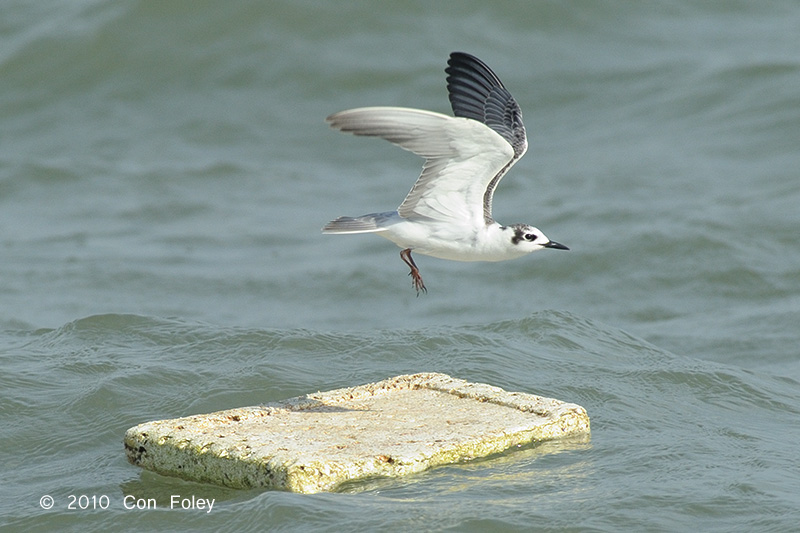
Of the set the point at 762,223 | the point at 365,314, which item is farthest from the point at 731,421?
the point at 762,223

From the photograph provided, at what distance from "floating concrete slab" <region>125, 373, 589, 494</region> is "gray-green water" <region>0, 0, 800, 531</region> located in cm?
12

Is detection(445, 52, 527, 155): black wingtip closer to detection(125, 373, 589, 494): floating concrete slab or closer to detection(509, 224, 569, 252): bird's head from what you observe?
detection(509, 224, 569, 252): bird's head

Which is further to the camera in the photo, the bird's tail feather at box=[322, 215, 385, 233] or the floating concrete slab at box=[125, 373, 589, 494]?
the bird's tail feather at box=[322, 215, 385, 233]

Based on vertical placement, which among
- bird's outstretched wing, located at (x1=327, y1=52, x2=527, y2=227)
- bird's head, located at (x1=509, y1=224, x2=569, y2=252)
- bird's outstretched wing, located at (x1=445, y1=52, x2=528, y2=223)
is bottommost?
bird's head, located at (x1=509, y1=224, x2=569, y2=252)

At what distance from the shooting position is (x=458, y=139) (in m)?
5.78

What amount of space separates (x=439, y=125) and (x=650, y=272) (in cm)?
671

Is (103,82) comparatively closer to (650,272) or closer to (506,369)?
(650,272)

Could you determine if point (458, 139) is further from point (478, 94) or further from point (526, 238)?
point (478, 94)

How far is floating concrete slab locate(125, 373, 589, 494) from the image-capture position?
530 centimetres

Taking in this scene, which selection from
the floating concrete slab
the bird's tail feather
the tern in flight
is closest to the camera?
the floating concrete slab

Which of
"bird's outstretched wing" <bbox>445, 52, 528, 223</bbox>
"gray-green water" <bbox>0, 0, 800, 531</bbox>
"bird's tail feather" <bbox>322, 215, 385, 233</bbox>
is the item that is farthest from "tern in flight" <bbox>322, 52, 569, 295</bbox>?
"gray-green water" <bbox>0, 0, 800, 531</bbox>

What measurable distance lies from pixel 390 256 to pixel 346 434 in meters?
6.98

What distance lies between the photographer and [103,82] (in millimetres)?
17328

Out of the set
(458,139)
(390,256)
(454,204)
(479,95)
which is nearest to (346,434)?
(454,204)
